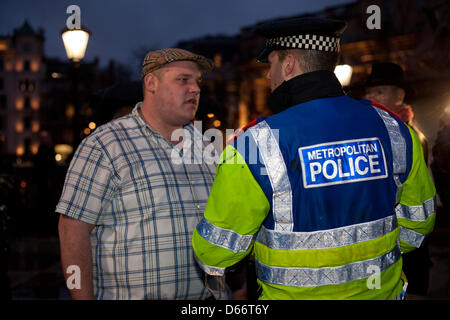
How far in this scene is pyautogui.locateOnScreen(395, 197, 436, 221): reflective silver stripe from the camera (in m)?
2.17

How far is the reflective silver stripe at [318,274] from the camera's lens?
1817mm

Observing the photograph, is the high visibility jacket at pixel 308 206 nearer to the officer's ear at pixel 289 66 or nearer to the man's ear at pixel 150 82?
the officer's ear at pixel 289 66

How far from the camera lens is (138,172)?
2.58 m

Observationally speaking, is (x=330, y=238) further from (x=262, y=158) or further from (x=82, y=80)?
(x=82, y=80)

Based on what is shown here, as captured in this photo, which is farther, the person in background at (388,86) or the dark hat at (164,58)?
the person in background at (388,86)

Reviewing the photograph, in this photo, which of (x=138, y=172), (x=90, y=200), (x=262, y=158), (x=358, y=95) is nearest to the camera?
(x=262, y=158)

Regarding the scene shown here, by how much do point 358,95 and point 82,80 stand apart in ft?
166

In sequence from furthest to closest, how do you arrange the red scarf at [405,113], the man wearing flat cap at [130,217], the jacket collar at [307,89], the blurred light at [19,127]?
the blurred light at [19,127] < the red scarf at [405,113] < the man wearing flat cap at [130,217] < the jacket collar at [307,89]

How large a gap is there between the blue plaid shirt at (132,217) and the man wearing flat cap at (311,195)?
667 millimetres

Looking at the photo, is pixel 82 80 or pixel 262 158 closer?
pixel 262 158

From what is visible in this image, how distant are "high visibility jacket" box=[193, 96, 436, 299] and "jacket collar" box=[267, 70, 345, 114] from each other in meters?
0.05

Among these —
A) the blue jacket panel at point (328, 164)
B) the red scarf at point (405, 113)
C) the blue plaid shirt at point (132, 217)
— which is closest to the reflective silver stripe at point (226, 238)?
the blue jacket panel at point (328, 164)

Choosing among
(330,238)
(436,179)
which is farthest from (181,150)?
(436,179)

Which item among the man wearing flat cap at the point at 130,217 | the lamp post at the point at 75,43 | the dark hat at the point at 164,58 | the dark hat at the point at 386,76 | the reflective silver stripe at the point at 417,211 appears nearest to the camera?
the reflective silver stripe at the point at 417,211
